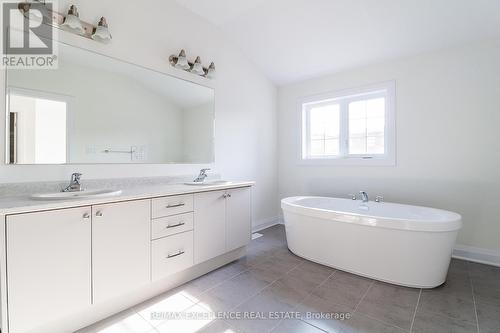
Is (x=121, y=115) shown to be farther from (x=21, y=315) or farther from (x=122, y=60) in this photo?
(x=21, y=315)

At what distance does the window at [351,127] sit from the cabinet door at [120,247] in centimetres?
261

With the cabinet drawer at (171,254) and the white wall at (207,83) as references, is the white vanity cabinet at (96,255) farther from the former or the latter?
the white wall at (207,83)

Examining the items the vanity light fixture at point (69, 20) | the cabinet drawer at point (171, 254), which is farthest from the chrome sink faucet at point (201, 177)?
the vanity light fixture at point (69, 20)

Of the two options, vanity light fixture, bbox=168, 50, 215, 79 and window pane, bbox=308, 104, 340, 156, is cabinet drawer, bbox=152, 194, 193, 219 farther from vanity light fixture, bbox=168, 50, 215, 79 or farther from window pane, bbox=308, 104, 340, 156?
window pane, bbox=308, 104, 340, 156

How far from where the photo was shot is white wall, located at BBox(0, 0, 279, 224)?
1.86 m

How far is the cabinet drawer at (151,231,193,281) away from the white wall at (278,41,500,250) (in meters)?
2.31

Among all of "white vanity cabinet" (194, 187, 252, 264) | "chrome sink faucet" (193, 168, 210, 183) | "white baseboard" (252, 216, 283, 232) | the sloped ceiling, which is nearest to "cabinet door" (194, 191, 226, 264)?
"white vanity cabinet" (194, 187, 252, 264)

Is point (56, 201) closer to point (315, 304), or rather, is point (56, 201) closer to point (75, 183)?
point (75, 183)

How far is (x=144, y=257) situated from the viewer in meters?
1.67

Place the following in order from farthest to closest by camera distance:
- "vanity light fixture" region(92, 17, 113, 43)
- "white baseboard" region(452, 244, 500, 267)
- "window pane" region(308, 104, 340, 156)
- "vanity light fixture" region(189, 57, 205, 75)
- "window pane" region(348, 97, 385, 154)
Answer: "window pane" region(308, 104, 340, 156), "window pane" region(348, 97, 385, 154), "vanity light fixture" region(189, 57, 205, 75), "white baseboard" region(452, 244, 500, 267), "vanity light fixture" region(92, 17, 113, 43)

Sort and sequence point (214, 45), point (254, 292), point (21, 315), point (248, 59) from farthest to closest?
point (248, 59) < point (214, 45) < point (254, 292) < point (21, 315)

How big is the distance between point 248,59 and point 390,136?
217cm

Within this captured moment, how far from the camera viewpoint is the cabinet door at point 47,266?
1166 millimetres

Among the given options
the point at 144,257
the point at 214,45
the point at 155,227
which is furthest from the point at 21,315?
the point at 214,45
